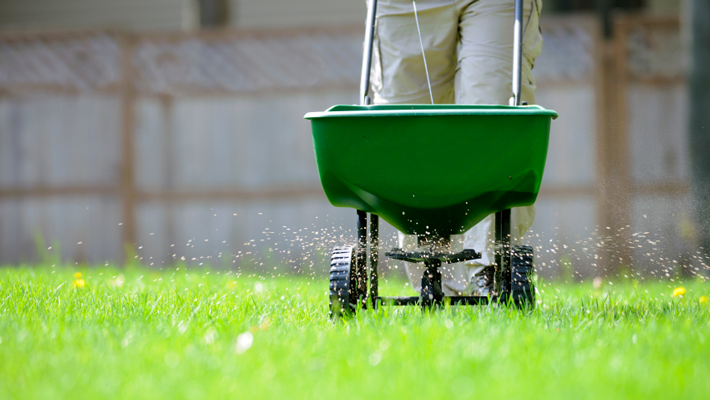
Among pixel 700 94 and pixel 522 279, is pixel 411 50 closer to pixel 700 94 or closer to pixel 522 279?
pixel 522 279

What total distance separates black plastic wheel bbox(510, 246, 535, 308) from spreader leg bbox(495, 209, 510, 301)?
4 centimetres

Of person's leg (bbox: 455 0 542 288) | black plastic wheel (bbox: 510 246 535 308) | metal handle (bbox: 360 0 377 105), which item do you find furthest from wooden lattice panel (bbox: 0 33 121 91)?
black plastic wheel (bbox: 510 246 535 308)

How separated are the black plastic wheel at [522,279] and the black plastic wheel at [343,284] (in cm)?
45

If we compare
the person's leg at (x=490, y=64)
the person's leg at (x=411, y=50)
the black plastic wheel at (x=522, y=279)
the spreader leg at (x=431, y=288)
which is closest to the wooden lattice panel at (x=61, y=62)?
the person's leg at (x=411, y=50)

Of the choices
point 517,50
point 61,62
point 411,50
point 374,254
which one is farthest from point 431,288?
point 61,62

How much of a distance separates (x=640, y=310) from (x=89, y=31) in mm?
4687

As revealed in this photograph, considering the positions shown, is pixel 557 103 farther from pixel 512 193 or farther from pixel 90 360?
pixel 90 360

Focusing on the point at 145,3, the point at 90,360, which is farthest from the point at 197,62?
the point at 90,360

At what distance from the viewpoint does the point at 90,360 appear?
1.42m

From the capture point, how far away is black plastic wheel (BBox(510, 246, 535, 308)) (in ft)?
6.53

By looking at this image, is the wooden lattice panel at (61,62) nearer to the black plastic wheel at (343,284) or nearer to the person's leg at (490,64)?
the person's leg at (490,64)

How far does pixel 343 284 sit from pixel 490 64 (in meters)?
0.91

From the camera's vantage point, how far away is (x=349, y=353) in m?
1.48

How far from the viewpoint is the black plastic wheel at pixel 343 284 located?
197 cm
